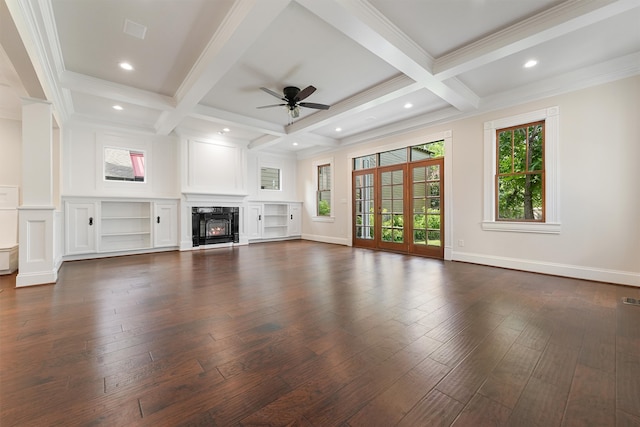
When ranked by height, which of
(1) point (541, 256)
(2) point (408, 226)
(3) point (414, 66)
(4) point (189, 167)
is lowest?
(1) point (541, 256)

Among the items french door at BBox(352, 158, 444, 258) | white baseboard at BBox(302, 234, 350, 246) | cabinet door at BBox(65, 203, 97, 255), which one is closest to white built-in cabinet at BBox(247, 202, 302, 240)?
white baseboard at BBox(302, 234, 350, 246)

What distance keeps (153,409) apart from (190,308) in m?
1.44

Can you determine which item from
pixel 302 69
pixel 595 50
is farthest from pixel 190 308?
pixel 595 50

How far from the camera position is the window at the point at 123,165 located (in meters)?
5.83

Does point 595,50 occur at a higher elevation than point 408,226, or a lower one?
higher

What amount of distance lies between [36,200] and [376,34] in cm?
480

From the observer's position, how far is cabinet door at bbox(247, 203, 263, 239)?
792 centimetres

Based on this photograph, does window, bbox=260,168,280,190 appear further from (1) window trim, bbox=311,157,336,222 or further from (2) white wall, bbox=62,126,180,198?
(2) white wall, bbox=62,126,180,198

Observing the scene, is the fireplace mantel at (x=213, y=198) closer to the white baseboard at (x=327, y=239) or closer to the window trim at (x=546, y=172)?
the white baseboard at (x=327, y=239)

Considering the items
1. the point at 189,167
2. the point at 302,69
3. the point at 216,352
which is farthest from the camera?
the point at 189,167

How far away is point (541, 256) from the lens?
413 cm

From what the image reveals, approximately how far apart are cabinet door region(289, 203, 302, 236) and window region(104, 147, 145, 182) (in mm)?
4226

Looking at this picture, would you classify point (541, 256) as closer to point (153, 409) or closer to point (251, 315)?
point (251, 315)

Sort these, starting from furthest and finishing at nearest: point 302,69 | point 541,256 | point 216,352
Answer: point 541,256
point 302,69
point 216,352
